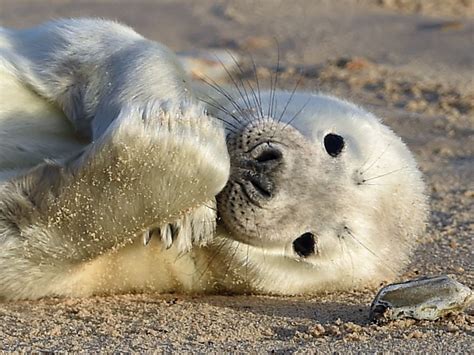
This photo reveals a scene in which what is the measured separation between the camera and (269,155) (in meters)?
3.47

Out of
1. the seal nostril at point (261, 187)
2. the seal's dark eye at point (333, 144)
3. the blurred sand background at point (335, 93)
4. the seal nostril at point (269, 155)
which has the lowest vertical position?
the blurred sand background at point (335, 93)

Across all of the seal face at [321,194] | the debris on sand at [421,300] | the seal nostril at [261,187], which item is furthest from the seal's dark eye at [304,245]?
the debris on sand at [421,300]

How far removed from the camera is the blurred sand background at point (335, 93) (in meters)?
3.08

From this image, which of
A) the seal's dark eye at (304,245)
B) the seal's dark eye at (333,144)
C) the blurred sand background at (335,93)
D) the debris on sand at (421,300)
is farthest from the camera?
the seal's dark eye at (333,144)

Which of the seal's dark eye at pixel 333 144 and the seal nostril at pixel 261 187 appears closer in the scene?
the seal nostril at pixel 261 187

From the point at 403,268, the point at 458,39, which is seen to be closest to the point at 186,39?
the point at 458,39

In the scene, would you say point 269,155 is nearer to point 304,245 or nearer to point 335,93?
point 304,245

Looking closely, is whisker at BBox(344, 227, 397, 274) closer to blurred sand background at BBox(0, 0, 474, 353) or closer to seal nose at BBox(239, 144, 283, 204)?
blurred sand background at BBox(0, 0, 474, 353)

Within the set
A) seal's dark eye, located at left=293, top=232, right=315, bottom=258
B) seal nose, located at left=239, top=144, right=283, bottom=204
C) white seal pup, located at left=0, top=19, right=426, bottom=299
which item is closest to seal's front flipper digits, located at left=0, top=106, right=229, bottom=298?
white seal pup, located at left=0, top=19, right=426, bottom=299

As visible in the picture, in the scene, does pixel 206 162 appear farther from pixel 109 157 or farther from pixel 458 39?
pixel 458 39

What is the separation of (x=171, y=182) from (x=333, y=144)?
0.71m

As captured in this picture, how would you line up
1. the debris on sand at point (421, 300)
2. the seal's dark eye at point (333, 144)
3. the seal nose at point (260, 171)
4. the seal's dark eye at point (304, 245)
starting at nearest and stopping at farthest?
the debris on sand at point (421, 300), the seal nose at point (260, 171), the seal's dark eye at point (304, 245), the seal's dark eye at point (333, 144)

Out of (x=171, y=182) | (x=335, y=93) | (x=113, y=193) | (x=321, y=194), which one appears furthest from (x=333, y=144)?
(x=335, y=93)

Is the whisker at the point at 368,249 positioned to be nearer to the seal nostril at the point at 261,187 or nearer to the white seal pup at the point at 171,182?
the white seal pup at the point at 171,182
